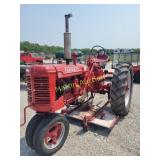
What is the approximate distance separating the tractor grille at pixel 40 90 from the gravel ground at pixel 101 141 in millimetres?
856

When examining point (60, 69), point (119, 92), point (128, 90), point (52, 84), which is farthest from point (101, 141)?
point (128, 90)

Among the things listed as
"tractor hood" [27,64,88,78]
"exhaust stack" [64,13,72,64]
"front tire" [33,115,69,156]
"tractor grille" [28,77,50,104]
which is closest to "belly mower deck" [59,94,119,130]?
"front tire" [33,115,69,156]

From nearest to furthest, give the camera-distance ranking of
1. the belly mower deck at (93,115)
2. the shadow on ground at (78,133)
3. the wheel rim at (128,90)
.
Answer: the shadow on ground at (78,133) < the belly mower deck at (93,115) < the wheel rim at (128,90)

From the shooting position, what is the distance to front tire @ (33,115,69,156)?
3.26 metres

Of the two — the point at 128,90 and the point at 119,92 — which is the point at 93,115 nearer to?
the point at 119,92

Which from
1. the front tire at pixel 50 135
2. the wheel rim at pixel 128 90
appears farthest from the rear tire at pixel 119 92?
the front tire at pixel 50 135

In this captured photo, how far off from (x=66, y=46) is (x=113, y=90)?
1509mm

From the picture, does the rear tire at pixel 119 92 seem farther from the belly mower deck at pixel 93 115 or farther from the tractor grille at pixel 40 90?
the tractor grille at pixel 40 90

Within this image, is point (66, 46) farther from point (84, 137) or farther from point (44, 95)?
point (84, 137)

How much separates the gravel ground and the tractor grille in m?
0.86

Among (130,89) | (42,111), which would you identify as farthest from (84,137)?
(130,89)

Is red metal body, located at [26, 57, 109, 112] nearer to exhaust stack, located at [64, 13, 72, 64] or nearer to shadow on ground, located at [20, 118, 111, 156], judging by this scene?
exhaust stack, located at [64, 13, 72, 64]

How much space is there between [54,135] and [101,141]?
2.90 ft

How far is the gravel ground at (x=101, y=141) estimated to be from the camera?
355 cm
